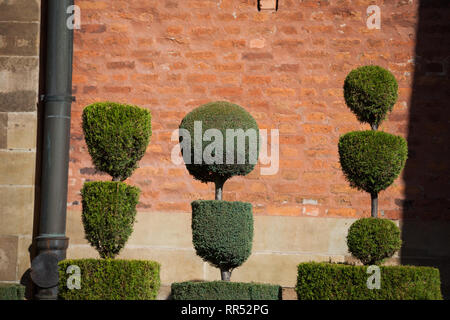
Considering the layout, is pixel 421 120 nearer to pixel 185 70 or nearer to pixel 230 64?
pixel 230 64

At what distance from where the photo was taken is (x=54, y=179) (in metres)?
6.34

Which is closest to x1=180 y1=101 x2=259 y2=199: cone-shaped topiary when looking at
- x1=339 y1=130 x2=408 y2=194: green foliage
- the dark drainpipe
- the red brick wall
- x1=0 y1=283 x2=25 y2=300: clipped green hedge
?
x1=339 y1=130 x2=408 y2=194: green foliage

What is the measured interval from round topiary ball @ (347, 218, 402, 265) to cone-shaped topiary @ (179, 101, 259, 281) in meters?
0.87

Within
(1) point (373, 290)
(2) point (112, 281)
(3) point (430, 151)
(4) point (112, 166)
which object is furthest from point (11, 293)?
(3) point (430, 151)

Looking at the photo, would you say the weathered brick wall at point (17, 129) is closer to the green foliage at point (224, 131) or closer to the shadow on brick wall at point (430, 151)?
the green foliage at point (224, 131)

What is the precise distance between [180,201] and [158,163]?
49cm

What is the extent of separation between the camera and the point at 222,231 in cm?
498

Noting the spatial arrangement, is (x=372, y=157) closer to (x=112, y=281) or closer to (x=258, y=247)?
(x=258, y=247)

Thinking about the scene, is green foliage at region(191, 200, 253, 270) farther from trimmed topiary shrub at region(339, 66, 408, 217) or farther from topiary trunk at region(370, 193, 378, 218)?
topiary trunk at region(370, 193, 378, 218)

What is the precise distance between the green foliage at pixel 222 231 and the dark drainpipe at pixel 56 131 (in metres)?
1.87

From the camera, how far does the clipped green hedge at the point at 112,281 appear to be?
185 inches

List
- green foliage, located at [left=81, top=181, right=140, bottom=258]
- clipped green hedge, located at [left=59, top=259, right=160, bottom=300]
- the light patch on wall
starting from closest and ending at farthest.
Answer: clipped green hedge, located at [left=59, top=259, right=160, bottom=300], green foliage, located at [left=81, top=181, right=140, bottom=258], the light patch on wall

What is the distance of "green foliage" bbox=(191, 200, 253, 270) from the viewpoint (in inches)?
196
